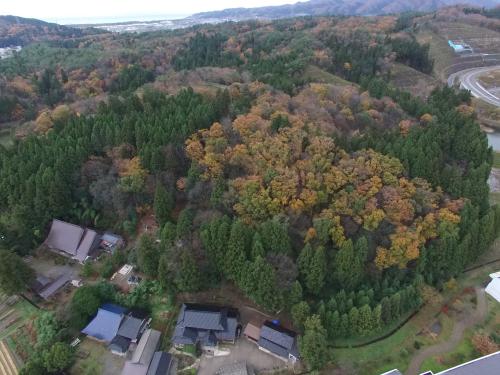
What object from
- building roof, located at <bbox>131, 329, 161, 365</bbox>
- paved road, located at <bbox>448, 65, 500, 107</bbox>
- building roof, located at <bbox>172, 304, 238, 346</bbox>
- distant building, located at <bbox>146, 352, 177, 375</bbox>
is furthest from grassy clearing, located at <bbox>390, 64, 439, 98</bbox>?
distant building, located at <bbox>146, 352, 177, 375</bbox>

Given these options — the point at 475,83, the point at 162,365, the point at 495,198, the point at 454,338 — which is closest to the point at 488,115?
the point at 475,83

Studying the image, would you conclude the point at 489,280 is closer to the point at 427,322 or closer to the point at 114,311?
the point at 427,322

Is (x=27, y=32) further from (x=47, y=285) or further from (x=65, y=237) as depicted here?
(x=47, y=285)

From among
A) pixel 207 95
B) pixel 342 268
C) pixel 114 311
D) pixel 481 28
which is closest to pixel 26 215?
Answer: pixel 114 311

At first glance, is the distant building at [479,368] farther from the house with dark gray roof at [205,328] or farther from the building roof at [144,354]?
the building roof at [144,354]

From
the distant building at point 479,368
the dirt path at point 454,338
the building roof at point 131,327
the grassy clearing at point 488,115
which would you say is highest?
the building roof at point 131,327

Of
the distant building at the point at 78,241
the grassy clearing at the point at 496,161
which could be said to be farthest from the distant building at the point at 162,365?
the grassy clearing at the point at 496,161
